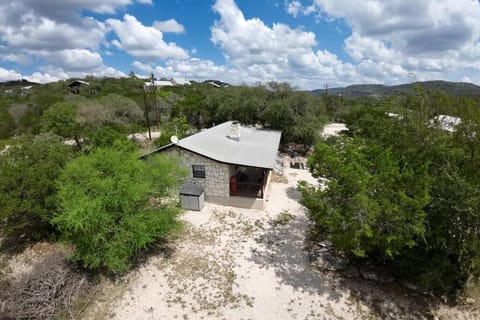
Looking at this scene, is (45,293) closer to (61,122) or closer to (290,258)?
(290,258)

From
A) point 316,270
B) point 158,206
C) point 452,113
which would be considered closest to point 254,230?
point 316,270

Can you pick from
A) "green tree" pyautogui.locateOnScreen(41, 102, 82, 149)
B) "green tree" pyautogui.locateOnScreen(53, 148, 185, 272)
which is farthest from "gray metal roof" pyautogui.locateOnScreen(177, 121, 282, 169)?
"green tree" pyautogui.locateOnScreen(41, 102, 82, 149)

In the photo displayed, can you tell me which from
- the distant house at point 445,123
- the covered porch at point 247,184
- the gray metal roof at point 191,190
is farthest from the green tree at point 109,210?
the distant house at point 445,123

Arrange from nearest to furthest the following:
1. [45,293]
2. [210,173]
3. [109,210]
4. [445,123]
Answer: [45,293] → [109,210] → [445,123] → [210,173]

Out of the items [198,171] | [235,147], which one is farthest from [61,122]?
[235,147]

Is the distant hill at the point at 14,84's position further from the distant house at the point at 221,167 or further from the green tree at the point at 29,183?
the distant house at the point at 221,167

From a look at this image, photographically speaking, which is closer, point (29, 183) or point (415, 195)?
point (415, 195)
